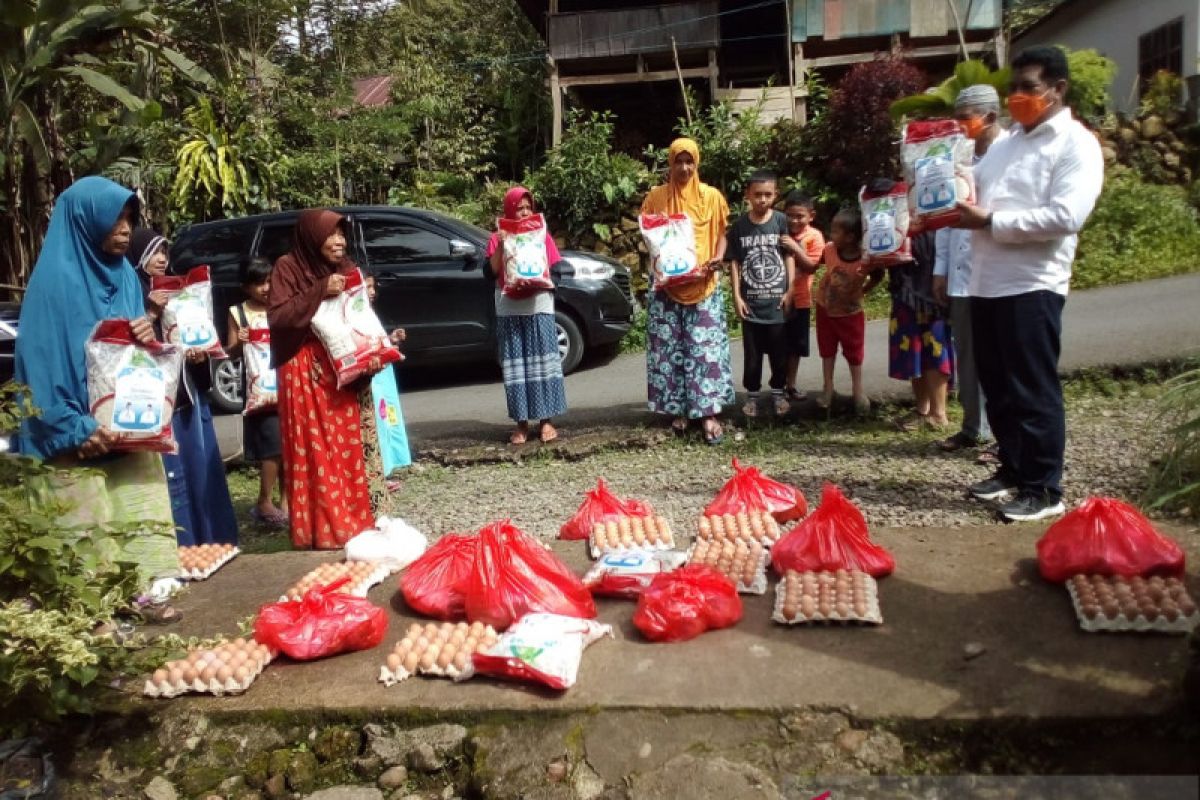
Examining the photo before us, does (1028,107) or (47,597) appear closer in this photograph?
(47,597)

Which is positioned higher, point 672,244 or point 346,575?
point 672,244

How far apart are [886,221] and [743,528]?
91.8 inches

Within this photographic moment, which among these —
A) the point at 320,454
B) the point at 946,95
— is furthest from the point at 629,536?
the point at 946,95

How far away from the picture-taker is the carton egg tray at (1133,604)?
278cm

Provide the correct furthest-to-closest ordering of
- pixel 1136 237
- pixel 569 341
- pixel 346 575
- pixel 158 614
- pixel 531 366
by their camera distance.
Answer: pixel 1136 237
pixel 569 341
pixel 531 366
pixel 346 575
pixel 158 614

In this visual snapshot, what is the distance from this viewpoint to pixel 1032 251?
4.00m

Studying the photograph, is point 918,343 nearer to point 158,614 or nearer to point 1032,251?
point 1032,251

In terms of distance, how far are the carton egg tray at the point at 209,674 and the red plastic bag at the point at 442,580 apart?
59 cm

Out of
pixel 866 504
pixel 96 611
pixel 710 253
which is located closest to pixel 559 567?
pixel 96 611

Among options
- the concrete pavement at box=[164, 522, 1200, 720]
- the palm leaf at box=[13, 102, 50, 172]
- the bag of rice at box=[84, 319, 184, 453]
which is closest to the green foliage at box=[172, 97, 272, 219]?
the palm leaf at box=[13, 102, 50, 172]

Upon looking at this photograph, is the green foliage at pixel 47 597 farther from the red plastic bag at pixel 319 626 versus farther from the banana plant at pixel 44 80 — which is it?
the banana plant at pixel 44 80

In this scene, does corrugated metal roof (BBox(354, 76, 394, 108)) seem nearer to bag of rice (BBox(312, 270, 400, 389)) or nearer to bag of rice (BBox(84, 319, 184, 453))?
bag of rice (BBox(312, 270, 400, 389))

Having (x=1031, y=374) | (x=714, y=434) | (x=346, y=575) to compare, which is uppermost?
(x=1031, y=374)

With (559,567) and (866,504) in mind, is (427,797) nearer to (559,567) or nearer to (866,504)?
(559,567)
